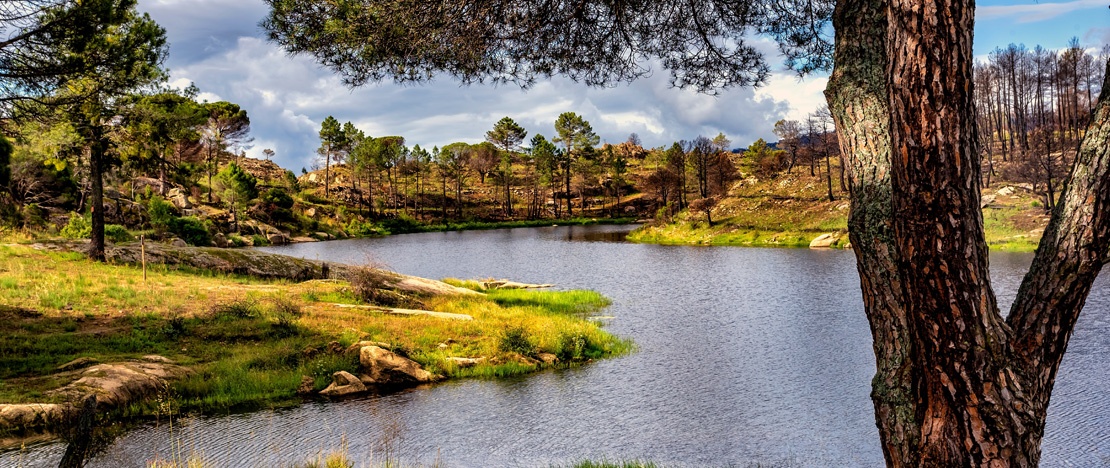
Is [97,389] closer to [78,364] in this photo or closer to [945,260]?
[78,364]

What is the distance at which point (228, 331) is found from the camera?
19.8m

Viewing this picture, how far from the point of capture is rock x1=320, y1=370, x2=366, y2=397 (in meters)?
16.7

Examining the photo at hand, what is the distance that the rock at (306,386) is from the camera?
16672mm

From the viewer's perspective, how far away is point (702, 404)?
1617 cm

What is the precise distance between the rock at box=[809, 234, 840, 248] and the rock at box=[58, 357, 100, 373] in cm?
5538

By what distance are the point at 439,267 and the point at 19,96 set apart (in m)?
35.3

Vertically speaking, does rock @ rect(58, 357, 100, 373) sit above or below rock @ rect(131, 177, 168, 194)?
below

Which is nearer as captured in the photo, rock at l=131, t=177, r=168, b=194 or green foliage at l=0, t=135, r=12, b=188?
green foliage at l=0, t=135, r=12, b=188

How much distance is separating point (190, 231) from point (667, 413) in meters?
53.5

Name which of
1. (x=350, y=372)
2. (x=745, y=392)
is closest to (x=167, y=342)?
(x=350, y=372)

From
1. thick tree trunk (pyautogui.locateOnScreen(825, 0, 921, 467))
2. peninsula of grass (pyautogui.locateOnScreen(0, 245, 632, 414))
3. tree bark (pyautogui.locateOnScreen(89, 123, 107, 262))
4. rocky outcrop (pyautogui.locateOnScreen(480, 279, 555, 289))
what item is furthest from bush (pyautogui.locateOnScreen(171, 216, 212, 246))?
thick tree trunk (pyautogui.locateOnScreen(825, 0, 921, 467))

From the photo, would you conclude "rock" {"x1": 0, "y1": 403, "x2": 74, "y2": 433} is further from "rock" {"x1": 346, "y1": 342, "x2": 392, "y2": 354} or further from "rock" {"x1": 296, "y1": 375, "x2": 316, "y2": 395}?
"rock" {"x1": 346, "y1": 342, "x2": 392, "y2": 354}

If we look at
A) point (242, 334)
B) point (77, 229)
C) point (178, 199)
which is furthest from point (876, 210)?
point (178, 199)

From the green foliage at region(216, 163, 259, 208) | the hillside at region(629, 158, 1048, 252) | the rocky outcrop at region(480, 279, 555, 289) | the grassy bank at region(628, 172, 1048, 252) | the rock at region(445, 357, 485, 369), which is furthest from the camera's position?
the green foliage at region(216, 163, 259, 208)
